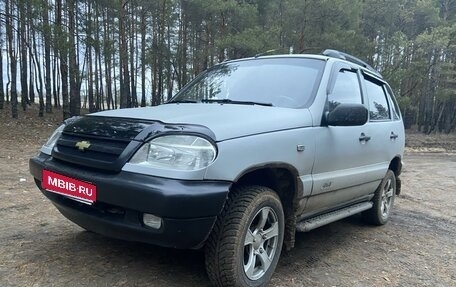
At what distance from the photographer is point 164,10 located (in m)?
24.8

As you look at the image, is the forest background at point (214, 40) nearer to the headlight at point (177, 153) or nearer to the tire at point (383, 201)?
the tire at point (383, 201)

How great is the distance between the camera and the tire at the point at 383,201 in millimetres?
4832

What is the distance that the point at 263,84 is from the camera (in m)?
3.70

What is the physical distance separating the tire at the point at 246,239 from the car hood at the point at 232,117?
43 cm

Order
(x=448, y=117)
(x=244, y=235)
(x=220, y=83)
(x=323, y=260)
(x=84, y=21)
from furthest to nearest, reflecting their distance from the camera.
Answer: (x=448, y=117), (x=84, y=21), (x=220, y=83), (x=323, y=260), (x=244, y=235)

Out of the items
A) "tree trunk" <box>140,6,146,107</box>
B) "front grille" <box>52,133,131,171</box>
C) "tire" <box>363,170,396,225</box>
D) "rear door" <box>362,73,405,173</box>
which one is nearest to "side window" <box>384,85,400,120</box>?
"rear door" <box>362,73,405,173</box>

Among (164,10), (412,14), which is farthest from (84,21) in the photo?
(412,14)

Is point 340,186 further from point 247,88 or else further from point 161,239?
point 161,239

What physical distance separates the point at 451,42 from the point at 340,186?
2886 cm

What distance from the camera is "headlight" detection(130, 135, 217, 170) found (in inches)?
96.0

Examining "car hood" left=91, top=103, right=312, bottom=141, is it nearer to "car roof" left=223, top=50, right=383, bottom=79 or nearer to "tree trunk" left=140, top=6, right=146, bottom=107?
"car roof" left=223, top=50, right=383, bottom=79

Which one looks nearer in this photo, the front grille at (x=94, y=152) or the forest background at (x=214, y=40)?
the front grille at (x=94, y=152)

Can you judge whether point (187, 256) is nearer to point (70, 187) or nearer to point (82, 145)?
point (70, 187)

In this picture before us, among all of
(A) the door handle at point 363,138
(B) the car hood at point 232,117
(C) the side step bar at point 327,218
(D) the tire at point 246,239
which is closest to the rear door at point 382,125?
(A) the door handle at point 363,138
